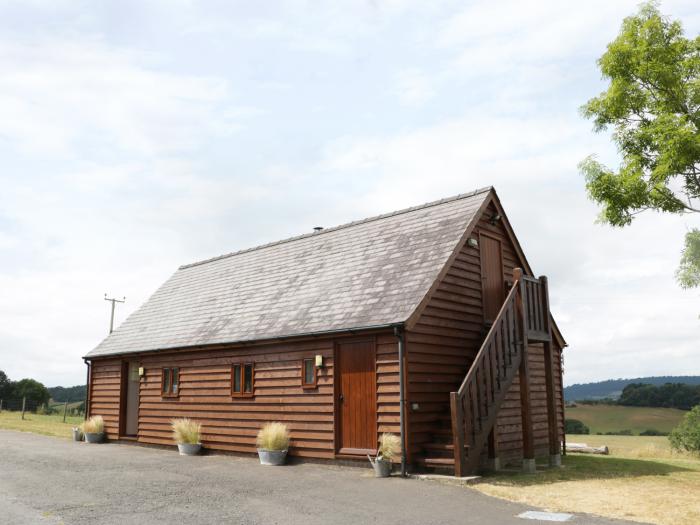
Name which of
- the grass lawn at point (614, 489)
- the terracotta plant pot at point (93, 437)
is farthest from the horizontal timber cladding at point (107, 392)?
the grass lawn at point (614, 489)

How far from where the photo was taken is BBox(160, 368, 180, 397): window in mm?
19156

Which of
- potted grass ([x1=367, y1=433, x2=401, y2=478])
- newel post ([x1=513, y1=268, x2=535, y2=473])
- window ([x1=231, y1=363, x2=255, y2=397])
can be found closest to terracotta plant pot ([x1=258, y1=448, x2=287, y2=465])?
window ([x1=231, y1=363, x2=255, y2=397])

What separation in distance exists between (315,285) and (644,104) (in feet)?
39.1

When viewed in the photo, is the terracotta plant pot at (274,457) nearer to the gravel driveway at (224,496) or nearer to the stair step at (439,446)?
the gravel driveway at (224,496)

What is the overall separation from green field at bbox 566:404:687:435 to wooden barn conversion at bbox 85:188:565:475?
80.4ft

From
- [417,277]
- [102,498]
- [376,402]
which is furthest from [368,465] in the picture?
[102,498]

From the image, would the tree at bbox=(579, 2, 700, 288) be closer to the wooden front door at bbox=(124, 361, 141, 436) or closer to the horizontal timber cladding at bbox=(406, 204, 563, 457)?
the horizontal timber cladding at bbox=(406, 204, 563, 457)

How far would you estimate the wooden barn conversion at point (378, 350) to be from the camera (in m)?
13.3

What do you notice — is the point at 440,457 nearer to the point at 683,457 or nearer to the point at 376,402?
the point at 376,402

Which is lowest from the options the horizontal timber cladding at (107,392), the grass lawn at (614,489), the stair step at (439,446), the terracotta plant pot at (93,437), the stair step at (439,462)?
the terracotta plant pot at (93,437)

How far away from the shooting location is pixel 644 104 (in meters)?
19.8

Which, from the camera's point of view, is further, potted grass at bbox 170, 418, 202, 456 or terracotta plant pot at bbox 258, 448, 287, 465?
potted grass at bbox 170, 418, 202, 456

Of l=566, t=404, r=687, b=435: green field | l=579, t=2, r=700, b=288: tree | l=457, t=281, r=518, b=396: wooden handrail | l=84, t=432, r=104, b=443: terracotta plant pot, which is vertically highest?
l=579, t=2, r=700, b=288: tree

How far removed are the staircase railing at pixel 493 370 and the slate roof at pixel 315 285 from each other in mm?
1787
